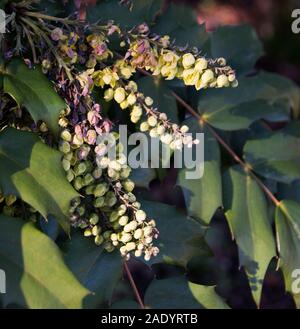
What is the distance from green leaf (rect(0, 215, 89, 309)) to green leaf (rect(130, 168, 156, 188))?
28 cm

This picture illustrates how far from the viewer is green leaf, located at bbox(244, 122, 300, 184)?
129 cm

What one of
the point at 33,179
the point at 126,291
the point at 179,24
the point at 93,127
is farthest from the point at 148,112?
the point at 126,291

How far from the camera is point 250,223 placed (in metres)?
1.23

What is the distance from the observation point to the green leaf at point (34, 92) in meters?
0.92

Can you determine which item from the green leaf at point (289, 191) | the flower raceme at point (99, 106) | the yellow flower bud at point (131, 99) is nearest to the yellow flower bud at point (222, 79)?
the flower raceme at point (99, 106)

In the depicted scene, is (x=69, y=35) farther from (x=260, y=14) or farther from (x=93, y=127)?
(x=260, y=14)

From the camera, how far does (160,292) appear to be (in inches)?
44.8

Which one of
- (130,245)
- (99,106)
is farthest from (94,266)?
(99,106)

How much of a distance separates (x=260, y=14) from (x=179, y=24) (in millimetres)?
2294

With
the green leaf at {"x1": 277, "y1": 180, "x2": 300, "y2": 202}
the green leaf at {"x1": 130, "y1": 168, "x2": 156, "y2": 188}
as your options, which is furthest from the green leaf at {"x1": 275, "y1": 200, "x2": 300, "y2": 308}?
the green leaf at {"x1": 130, "y1": 168, "x2": 156, "y2": 188}

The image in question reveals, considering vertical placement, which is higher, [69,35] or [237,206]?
[69,35]

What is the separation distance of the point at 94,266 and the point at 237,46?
25.4 inches

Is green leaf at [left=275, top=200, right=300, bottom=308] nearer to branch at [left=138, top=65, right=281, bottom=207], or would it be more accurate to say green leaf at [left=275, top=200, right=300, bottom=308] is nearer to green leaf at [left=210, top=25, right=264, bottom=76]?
branch at [left=138, top=65, right=281, bottom=207]
